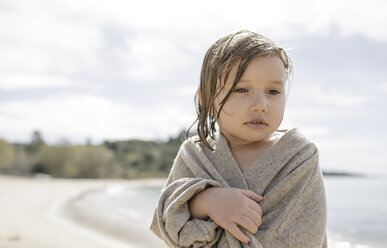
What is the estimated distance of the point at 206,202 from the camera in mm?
1619

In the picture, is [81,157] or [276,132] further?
[81,157]

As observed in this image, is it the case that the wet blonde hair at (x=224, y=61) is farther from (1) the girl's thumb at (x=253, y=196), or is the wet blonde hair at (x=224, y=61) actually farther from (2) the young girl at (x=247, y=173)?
(1) the girl's thumb at (x=253, y=196)

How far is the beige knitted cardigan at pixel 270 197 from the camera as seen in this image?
1582 mm

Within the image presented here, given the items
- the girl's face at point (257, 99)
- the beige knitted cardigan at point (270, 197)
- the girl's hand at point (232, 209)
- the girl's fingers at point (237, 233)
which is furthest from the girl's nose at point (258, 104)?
the girl's fingers at point (237, 233)

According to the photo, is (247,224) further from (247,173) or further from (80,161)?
(80,161)

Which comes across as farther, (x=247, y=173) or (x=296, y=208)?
(x=247, y=173)

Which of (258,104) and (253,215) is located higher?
(258,104)

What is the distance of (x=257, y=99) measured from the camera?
1.66 m

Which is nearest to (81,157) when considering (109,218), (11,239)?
(109,218)

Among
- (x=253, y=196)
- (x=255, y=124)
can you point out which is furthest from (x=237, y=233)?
(x=255, y=124)

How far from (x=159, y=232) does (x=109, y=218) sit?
9.31 meters

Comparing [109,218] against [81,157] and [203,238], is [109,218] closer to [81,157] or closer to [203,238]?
[203,238]

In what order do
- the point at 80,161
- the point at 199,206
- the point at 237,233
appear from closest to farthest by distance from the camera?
the point at 237,233
the point at 199,206
the point at 80,161

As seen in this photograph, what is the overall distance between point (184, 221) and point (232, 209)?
190 millimetres
